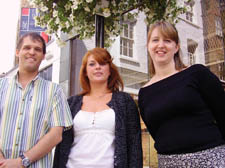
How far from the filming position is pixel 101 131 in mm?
2400

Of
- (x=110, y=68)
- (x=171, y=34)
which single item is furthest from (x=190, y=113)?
(x=110, y=68)

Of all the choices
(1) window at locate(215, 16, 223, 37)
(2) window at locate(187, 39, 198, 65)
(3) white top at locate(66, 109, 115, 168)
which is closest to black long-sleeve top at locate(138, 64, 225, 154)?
(3) white top at locate(66, 109, 115, 168)

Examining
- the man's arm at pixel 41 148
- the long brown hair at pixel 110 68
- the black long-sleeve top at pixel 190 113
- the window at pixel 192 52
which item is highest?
the window at pixel 192 52

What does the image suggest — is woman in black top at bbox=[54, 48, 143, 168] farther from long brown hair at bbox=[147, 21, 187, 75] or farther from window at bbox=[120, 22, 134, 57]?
window at bbox=[120, 22, 134, 57]

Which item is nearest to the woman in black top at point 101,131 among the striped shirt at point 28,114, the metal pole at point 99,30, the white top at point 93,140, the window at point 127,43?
the white top at point 93,140

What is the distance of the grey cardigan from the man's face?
1.88 ft

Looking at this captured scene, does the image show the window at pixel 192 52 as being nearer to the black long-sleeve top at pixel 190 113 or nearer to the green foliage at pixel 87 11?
the green foliage at pixel 87 11

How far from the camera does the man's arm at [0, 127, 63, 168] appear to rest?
203 centimetres

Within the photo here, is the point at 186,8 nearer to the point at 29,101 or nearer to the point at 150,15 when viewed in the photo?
the point at 150,15

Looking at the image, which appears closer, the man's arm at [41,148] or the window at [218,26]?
the man's arm at [41,148]

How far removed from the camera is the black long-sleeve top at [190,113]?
184 cm

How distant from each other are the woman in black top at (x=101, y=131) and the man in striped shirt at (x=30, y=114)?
176 millimetres

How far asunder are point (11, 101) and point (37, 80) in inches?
12.0

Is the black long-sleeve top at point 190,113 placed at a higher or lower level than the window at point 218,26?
lower
